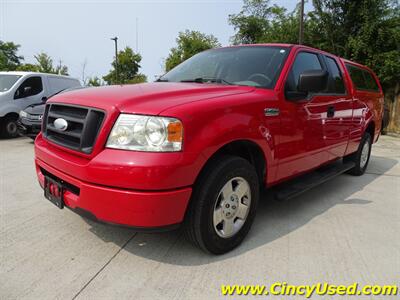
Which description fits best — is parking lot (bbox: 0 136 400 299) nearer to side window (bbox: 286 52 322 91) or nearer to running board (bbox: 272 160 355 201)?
running board (bbox: 272 160 355 201)

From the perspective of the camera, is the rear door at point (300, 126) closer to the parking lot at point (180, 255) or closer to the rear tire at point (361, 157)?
the parking lot at point (180, 255)

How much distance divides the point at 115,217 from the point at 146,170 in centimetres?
41

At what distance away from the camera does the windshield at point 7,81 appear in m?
8.50

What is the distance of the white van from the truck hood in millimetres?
6508

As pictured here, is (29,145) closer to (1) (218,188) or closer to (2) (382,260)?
(1) (218,188)

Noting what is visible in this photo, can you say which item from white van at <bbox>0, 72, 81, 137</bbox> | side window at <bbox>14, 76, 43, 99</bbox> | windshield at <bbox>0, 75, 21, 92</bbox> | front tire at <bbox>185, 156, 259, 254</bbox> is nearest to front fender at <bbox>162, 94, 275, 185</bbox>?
front tire at <bbox>185, 156, 259, 254</bbox>

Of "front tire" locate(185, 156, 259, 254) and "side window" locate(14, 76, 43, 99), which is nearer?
"front tire" locate(185, 156, 259, 254)

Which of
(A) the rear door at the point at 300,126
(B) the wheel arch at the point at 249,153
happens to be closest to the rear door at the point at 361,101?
(A) the rear door at the point at 300,126

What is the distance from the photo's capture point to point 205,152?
88.2 inches

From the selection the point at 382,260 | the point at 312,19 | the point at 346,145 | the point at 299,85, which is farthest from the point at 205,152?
the point at 312,19

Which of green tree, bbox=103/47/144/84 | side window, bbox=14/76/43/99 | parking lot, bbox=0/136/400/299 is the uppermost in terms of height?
green tree, bbox=103/47/144/84

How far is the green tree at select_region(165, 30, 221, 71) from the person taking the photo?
1336 inches

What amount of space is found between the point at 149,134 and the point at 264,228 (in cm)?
163

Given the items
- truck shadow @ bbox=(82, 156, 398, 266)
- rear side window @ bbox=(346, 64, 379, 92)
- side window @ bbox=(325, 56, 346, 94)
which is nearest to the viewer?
truck shadow @ bbox=(82, 156, 398, 266)
